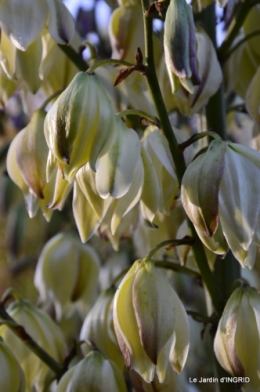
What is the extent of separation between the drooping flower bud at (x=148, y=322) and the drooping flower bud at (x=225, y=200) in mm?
57

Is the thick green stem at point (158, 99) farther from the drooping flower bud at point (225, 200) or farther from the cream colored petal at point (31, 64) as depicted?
the cream colored petal at point (31, 64)

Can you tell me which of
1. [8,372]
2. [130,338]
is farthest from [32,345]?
[130,338]

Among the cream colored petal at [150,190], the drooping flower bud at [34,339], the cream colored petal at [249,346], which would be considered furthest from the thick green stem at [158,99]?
the drooping flower bud at [34,339]

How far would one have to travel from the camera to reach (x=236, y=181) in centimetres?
48

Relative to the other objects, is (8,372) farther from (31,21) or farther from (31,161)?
(31,21)

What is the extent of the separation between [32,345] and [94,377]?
0.08 metres

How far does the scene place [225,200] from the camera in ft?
1.57

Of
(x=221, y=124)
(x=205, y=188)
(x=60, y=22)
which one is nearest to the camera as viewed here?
(x=205, y=188)

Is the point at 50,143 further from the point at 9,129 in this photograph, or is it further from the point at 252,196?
the point at 9,129

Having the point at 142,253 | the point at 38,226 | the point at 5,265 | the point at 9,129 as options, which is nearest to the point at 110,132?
the point at 142,253

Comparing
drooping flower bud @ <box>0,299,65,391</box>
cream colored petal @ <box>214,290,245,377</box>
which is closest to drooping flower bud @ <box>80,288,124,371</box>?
Answer: drooping flower bud @ <box>0,299,65,391</box>

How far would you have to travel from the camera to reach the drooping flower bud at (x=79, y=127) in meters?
0.48

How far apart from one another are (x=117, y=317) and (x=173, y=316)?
0.14 ft

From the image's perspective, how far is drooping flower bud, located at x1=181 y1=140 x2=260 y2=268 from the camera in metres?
0.47
